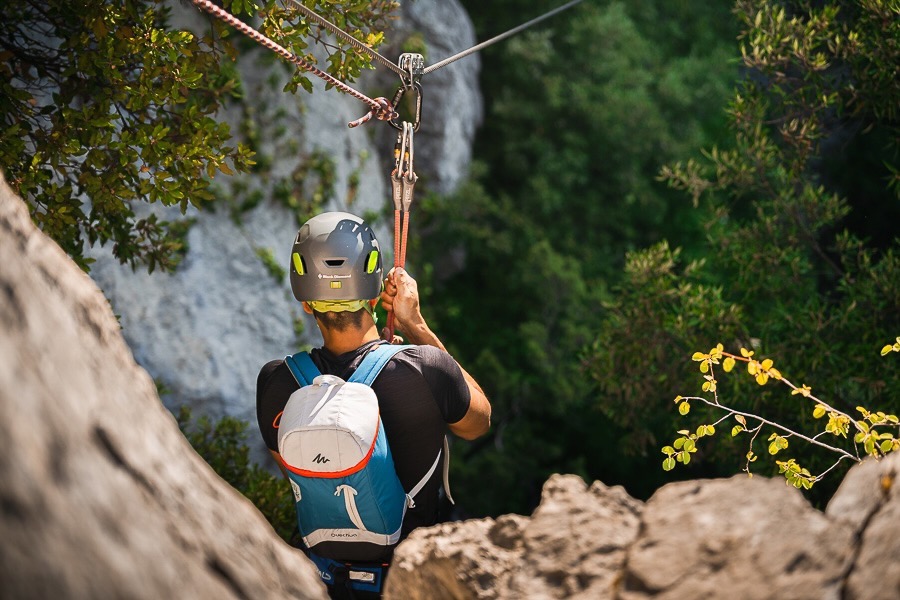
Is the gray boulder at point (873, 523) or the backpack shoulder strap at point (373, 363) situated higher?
the backpack shoulder strap at point (373, 363)

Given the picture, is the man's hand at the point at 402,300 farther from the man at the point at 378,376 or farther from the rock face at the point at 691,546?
the rock face at the point at 691,546

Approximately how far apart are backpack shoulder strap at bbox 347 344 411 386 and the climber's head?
19cm

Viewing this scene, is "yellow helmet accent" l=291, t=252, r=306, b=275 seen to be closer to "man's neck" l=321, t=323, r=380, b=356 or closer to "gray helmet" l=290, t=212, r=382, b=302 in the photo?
"gray helmet" l=290, t=212, r=382, b=302

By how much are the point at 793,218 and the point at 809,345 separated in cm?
94

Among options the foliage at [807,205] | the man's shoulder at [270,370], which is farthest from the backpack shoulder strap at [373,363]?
the foliage at [807,205]

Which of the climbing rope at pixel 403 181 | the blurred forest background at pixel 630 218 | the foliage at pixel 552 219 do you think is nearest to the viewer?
the climbing rope at pixel 403 181

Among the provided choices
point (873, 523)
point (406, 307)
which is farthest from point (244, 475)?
point (873, 523)

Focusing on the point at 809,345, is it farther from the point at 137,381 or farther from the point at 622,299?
the point at 137,381

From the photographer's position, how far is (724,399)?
5805 millimetres

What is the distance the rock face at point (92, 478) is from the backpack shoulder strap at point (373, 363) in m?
1.15

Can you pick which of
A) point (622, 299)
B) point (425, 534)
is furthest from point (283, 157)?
point (425, 534)

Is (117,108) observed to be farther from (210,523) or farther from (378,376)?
(210,523)

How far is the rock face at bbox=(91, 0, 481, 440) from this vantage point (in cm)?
746

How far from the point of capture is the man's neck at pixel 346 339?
3.25 meters
